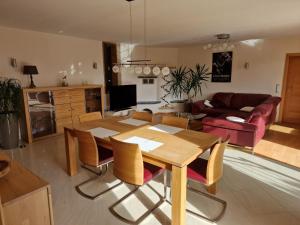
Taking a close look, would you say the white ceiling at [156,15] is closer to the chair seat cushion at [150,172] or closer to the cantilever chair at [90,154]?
the cantilever chair at [90,154]

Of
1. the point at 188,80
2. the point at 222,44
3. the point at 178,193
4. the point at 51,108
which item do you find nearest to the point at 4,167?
the point at 178,193

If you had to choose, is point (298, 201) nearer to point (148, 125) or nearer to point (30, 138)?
point (148, 125)

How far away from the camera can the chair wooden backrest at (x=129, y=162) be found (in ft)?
6.57

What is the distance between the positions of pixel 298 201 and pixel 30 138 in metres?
4.76

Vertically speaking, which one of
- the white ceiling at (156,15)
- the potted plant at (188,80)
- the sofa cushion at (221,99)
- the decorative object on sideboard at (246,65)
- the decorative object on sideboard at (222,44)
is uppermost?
the white ceiling at (156,15)

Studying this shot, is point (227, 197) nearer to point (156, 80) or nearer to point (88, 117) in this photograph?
point (88, 117)

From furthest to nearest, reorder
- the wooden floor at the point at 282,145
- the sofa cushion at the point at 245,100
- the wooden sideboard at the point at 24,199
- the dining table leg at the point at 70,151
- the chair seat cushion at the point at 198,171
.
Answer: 1. the sofa cushion at the point at 245,100
2. the wooden floor at the point at 282,145
3. the dining table leg at the point at 70,151
4. the chair seat cushion at the point at 198,171
5. the wooden sideboard at the point at 24,199

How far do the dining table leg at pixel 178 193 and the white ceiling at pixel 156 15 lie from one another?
85.7 inches

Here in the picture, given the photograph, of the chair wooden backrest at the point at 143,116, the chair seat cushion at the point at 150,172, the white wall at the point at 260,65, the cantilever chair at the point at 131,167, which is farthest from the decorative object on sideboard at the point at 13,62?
the white wall at the point at 260,65

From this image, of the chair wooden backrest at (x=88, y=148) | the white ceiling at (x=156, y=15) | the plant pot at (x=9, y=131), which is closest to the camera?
the chair wooden backrest at (x=88, y=148)

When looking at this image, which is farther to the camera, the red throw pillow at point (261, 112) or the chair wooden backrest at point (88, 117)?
the red throw pillow at point (261, 112)

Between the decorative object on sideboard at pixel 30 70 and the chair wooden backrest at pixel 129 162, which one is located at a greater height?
the decorative object on sideboard at pixel 30 70

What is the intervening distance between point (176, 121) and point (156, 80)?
4461mm

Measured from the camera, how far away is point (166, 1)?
8.87ft
